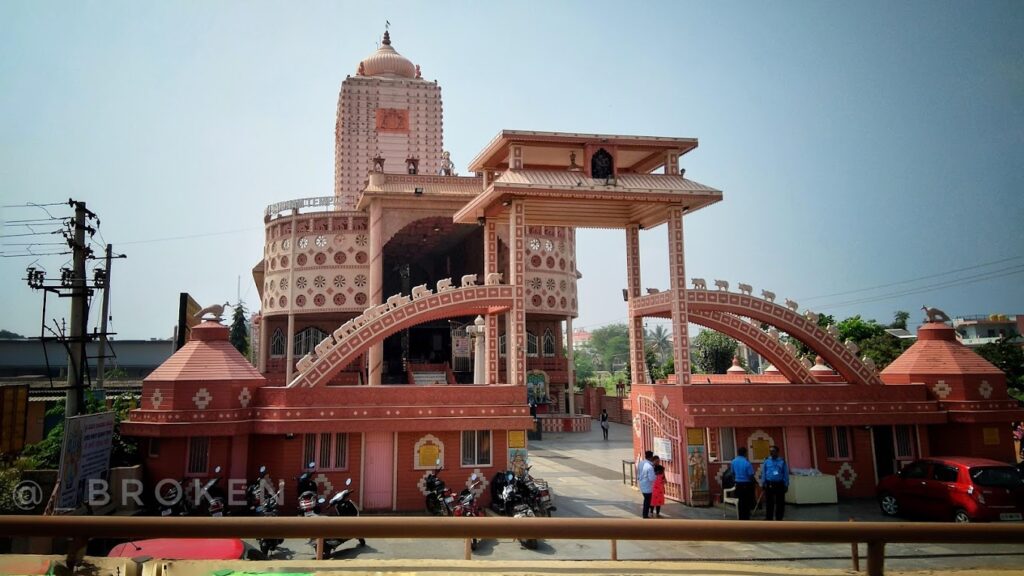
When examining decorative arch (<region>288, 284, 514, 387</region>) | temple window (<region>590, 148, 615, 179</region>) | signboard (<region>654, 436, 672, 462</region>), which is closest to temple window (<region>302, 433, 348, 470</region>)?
decorative arch (<region>288, 284, 514, 387</region>)

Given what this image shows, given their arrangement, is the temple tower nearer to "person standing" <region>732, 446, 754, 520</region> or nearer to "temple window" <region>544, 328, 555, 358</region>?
"temple window" <region>544, 328, 555, 358</region>

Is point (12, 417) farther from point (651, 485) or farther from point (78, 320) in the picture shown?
point (651, 485)

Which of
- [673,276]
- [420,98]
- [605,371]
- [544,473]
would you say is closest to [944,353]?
[673,276]

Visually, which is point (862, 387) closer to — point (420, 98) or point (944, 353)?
point (944, 353)

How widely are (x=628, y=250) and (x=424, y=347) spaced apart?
22.8 meters

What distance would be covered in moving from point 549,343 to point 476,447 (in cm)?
2306

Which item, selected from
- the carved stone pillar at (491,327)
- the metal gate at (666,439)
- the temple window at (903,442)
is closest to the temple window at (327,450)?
the carved stone pillar at (491,327)

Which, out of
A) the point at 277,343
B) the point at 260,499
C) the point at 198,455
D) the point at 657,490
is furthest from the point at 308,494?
the point at 277,343

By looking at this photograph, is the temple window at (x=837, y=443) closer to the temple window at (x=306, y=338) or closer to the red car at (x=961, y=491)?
the red car at (x=961, y=491)

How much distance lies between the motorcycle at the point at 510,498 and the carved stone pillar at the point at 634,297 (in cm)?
580

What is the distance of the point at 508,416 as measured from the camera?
14.3m

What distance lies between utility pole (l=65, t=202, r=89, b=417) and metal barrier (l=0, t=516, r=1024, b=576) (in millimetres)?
16582

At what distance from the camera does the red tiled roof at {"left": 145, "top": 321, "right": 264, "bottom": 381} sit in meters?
13.5

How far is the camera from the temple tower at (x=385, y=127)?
37156 millimetres
